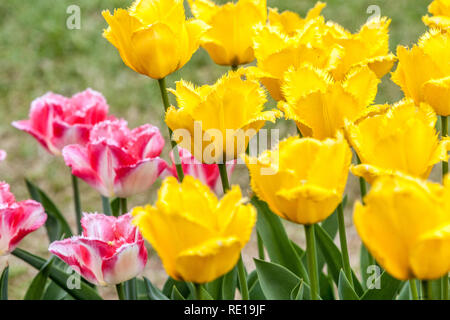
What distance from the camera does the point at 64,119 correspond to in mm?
1302

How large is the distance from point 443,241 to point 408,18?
2774mm

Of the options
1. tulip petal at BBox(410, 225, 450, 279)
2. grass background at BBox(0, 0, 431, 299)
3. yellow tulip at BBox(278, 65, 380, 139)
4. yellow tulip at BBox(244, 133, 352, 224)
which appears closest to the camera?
tulip petal at BBox(410, 225, 450, 279)

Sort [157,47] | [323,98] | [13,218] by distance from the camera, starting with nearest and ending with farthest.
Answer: [323,98] < [157,47] < [13,218]

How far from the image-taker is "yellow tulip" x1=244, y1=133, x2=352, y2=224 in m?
0.65

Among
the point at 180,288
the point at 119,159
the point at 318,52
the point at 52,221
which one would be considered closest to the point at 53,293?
the point at 52,221

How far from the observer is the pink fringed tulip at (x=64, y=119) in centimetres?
125

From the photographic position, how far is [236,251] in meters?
0.62

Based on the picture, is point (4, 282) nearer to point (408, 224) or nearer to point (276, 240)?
point (276, 240)

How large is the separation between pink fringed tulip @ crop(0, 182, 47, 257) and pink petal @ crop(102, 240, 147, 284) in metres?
0.16

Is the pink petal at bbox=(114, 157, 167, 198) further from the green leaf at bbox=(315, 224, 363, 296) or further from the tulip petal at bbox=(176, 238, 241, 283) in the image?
the tulip petal at bbox=(176, 238, 241, 283)

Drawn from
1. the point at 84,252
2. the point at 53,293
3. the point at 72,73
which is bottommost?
the point at 53,293

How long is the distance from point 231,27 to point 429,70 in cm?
33

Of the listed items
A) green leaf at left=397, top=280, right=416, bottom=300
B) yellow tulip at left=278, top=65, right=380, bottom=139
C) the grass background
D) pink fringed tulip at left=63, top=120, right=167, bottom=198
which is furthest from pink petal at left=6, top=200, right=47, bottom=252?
the grass background
